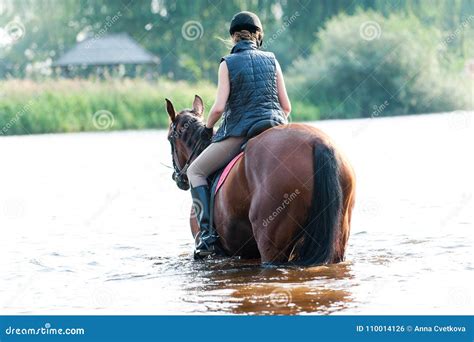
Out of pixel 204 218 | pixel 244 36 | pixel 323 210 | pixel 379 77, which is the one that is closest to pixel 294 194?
pixel 323 210

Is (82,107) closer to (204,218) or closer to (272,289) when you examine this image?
(204,218)

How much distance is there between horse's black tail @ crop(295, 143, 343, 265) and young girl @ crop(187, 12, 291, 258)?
83 cm

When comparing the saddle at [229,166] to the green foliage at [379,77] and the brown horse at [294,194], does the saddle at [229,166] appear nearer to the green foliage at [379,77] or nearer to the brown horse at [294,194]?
the brown horse at [294,194]

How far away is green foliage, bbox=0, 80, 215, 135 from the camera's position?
35812 millimetres

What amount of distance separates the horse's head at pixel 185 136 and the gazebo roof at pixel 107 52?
173 feet

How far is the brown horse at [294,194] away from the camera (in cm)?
750

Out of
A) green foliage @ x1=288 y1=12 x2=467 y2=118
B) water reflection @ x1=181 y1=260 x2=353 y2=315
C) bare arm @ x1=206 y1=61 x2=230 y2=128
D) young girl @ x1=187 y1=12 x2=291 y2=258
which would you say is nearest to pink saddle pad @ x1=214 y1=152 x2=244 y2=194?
young girl @ x1=187 y1=12 x2=291 y2=258

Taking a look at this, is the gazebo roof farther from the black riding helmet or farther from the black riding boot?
the black riding helmet

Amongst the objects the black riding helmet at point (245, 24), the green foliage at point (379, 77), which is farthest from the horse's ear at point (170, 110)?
the green foliage at point (379, 77)

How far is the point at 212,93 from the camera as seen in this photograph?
4144cm
